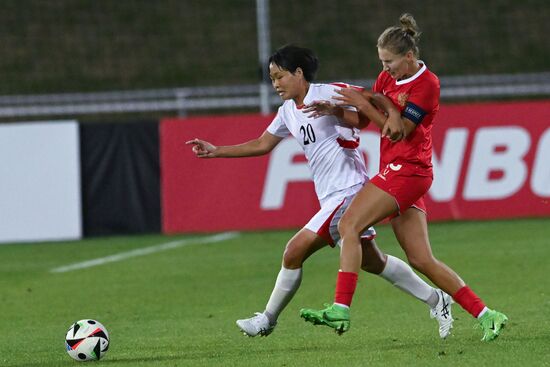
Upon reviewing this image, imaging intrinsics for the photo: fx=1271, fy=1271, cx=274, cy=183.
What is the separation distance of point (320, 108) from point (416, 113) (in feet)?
1.95

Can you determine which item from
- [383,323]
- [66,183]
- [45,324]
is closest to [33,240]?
[66,183]

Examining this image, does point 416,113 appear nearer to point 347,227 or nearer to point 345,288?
point 347,227

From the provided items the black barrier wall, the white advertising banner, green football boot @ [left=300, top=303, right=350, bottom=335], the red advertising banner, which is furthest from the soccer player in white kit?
the white advertising banner

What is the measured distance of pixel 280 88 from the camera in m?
7.94

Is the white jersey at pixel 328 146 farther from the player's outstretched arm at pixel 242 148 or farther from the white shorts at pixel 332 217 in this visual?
the player's outstretched arm at pixel 242 148

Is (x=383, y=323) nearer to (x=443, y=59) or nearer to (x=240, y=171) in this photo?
(x=240, y=171)

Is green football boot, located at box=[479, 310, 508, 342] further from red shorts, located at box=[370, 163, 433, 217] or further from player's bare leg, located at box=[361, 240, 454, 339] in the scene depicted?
red shorts, located at box=[370, 163, 433, 217]

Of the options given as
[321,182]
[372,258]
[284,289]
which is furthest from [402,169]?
[284,289]

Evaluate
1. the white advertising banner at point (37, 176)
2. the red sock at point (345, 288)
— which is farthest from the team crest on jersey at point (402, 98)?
the white advertising banner at point (37, 176)

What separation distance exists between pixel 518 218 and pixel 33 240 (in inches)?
257

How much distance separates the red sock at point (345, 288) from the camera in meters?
7.34

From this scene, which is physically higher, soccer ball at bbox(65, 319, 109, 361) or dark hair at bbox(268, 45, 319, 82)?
dark hair at bbox(268, 45, 319, 82)

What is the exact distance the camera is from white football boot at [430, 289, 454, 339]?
7.87 metres

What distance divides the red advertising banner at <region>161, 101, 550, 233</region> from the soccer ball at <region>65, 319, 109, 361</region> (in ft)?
30.3
